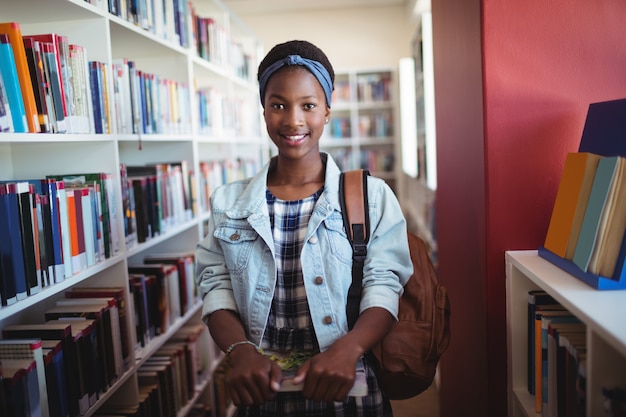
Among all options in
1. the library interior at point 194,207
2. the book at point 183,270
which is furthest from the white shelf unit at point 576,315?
the book at point 183,270

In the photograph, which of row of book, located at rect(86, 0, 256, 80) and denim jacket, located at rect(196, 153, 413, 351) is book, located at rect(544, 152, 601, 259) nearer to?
denim jacket, located at rect(196, 153, 413, 351)

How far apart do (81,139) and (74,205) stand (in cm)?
19

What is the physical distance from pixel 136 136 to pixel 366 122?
459cm

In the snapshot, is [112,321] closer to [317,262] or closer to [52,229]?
[52,229]

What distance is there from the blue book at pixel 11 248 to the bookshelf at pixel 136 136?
0.03 meters

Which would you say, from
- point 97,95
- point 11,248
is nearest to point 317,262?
point 11,248

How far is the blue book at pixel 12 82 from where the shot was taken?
1.33 metres

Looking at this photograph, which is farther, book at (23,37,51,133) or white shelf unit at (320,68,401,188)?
white shelf unit at (320,68,401,188)

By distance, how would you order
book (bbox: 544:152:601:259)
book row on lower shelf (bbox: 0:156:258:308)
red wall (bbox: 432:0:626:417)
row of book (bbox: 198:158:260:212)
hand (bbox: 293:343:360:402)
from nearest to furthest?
1. hand (bbox: 293:343:360:402)
2. book (bbox: 544:152:601:259)
3. book row on lower shelf (bbox: 0:156:258:308)
4. red wall (bbox: 432:0:626:417)
5. row of book (bbox: 198:158:260:212)

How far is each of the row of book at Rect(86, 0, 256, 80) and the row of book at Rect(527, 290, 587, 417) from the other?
5.21 ft

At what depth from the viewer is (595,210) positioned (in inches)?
45.4

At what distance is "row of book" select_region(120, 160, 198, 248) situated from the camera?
6.56 ft

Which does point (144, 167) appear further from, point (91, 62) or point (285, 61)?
point (285, 61)

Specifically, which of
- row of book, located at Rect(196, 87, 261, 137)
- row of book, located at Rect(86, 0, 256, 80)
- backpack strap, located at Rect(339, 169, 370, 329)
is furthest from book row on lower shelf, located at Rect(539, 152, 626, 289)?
row of book, located at Rect(196, 87, 261, 137)
